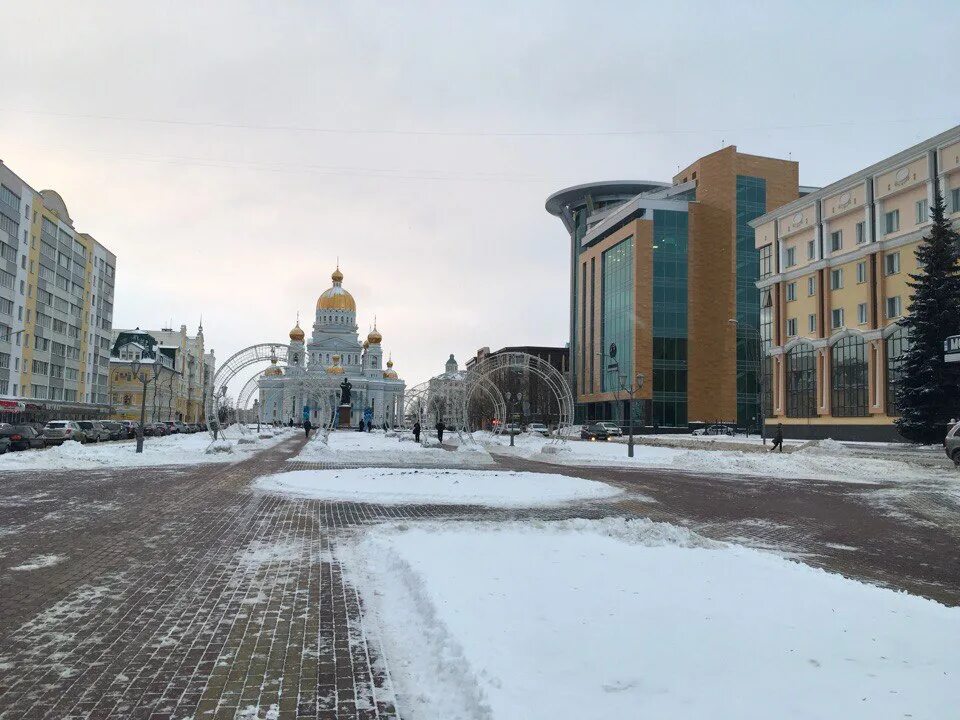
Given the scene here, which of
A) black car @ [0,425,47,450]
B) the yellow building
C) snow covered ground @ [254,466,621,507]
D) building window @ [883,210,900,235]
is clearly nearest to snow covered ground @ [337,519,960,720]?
snow covered ground @ [254,466,621,507]

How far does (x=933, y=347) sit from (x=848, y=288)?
12609 millimetres

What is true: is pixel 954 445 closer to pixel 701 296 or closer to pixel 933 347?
pixel 933 347

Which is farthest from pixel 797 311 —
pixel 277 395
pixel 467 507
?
pixel 277 395

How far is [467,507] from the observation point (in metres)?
13.8

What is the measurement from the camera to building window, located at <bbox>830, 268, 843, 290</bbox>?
46.6m

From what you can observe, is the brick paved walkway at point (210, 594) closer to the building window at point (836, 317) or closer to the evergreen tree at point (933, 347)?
the evergreen tree at point (933, 347)

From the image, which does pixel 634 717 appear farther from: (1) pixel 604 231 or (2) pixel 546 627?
(1) pixel 604 231

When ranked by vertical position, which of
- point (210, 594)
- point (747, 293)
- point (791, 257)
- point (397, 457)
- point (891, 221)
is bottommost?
point (397, 457)

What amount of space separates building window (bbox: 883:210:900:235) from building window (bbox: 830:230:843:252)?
3.83m

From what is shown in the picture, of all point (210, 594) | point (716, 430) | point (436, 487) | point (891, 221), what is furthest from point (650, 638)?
point (716, 430)

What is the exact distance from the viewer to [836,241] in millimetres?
47469

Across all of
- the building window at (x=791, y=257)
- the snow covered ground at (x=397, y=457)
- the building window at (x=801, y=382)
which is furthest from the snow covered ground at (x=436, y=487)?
the building window at (x=791, y=257)

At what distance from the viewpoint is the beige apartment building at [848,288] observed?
135ft

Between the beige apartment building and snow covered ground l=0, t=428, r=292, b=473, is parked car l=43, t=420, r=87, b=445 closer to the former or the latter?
snow covered ground l=0, t=428, r=292, b=473
